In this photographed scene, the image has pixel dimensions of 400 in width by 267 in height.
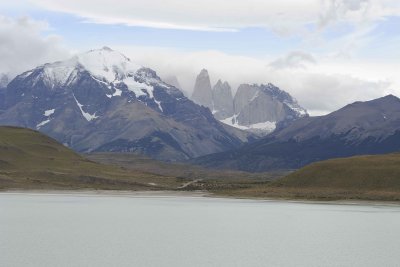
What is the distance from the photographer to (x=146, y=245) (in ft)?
268

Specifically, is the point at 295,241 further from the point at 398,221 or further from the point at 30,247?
the point at 398,221

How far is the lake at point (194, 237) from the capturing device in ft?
232

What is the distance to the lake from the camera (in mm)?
70625

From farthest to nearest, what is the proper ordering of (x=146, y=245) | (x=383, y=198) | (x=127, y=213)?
(x=383, y=198) → (x=127, y=213) → (x=146, y=245)

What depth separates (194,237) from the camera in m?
91.5

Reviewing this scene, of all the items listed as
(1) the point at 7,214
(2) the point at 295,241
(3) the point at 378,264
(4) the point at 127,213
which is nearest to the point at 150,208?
(4) the point at 127,213

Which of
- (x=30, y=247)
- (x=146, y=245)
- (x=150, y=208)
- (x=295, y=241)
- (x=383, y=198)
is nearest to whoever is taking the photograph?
(x=30, y=247)

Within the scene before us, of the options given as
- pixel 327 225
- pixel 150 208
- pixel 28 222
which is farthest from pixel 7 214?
pixel 327 225

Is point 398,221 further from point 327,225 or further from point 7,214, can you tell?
point 7,214

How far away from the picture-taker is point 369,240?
91.2 metres

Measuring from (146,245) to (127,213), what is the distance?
174ft

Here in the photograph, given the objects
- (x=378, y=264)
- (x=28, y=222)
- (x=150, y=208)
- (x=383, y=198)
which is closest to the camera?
(x=378, y=264)

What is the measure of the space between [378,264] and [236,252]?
16.7m

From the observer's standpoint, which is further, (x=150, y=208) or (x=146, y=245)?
(x=150, y=208)
